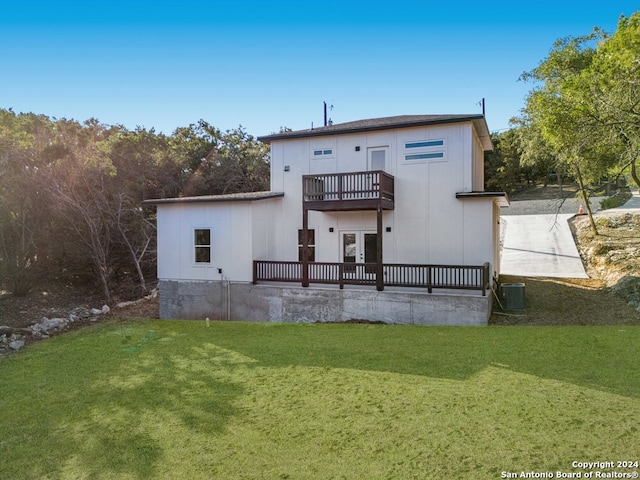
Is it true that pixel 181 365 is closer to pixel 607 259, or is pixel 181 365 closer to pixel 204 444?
pixel 204 444

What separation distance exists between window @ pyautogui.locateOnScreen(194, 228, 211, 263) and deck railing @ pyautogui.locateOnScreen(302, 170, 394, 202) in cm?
402

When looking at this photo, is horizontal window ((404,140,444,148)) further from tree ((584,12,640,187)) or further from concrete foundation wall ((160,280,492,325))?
concrete foundation wall ((160,280,492,325))

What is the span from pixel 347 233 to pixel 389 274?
252 cm

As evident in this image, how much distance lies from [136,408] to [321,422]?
2832 millimetres

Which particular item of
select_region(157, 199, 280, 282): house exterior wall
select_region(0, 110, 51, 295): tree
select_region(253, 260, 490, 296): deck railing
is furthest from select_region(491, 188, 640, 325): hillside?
select_region(0, 110, 51, 295): tree

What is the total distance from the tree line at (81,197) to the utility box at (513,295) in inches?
606

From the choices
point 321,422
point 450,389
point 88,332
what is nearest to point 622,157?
point 450,389

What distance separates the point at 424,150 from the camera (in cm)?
1380

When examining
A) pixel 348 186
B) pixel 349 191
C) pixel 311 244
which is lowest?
pixel 311 244

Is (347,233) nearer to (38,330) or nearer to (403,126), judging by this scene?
(403,126)

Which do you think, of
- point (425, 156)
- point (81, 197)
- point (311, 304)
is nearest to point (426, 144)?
point (425, 156)

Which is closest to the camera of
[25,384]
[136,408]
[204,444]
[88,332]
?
[204,444]

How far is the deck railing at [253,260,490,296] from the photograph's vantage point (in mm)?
11953

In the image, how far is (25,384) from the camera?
7383 millimetres
